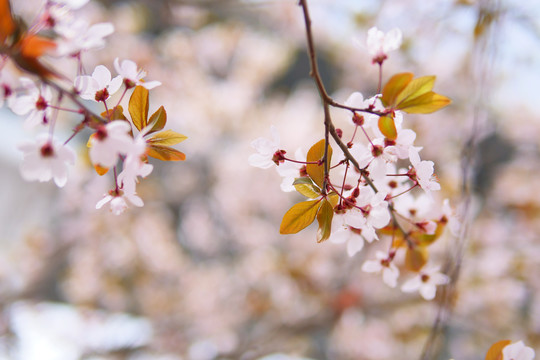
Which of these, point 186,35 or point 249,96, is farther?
point 249,96

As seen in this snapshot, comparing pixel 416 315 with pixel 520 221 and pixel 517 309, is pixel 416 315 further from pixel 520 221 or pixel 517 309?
pixel 520 221

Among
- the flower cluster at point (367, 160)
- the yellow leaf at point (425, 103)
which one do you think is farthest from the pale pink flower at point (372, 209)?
the yellow leaf at point (425, 103)

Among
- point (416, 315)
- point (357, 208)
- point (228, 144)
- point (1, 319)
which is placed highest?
point (228, 144)

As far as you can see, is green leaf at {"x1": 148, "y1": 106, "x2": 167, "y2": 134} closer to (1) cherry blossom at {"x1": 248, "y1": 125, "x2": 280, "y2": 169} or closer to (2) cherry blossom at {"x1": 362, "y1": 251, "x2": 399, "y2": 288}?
(1) cherry blossom at {"x1": 248, "y1": 125, "x2": 280, "y2": 169}

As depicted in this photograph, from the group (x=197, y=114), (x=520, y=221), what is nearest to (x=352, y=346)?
(x=520, y=221)

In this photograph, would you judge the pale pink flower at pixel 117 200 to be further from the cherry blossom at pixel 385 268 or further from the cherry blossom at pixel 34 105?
the cherry blossom at pixel 385 268

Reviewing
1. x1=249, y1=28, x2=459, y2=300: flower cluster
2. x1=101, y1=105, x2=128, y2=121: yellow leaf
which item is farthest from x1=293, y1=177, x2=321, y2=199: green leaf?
x1=101, y1=105, x2=128, y2=121: yellow leaf

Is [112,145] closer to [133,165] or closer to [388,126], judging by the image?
[133,165]
